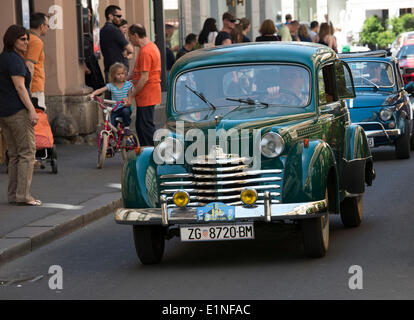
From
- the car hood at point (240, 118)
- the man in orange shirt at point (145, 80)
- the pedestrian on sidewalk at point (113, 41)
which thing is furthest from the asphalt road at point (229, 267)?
the pedestrian on sidewalk at point (113, 41)

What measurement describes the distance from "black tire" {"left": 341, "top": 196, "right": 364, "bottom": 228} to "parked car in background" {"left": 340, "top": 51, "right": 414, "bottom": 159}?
623 cm

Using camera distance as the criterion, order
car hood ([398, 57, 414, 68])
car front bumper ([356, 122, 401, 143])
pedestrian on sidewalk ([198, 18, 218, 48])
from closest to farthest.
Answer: car front bumper ([356, 122, 401, 143]), pedestrian on sidewalk ([198, 18, 218, 48]), car hood ([398, 57, 414, 68])

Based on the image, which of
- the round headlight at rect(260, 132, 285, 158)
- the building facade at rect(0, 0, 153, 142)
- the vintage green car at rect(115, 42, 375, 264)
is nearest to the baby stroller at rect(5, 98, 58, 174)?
the building facade at rect(0, 0, 153, 142)

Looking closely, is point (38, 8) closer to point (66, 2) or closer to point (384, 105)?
point (66, 2)

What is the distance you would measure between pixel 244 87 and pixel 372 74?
7.98 meters

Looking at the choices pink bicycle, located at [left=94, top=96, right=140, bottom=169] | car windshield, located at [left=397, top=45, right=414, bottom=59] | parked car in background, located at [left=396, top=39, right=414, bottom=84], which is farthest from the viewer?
car windshield, located at [left=397, top=45, right=414, bottom=59]

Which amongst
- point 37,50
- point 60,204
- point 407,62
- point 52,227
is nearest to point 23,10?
point 37,50

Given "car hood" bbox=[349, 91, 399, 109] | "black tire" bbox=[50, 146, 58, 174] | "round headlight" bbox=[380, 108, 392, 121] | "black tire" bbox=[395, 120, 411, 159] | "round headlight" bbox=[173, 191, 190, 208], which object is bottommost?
"black tire" bbox=[395, 120, 411, 159]

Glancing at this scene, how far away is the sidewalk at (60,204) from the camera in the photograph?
9.94 meters

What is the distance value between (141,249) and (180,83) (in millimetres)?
1871

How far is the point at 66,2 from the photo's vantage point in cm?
1941

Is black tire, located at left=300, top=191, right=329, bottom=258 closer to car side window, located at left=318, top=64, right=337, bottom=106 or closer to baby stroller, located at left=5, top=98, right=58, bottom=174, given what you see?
car side window, located at left=318, top=64, right=337, bottom=106

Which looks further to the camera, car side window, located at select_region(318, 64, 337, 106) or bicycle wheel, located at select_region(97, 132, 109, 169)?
bicycle wheel, located at select_region(97, 132, 109, 169)

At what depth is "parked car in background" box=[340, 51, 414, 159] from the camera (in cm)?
1659
